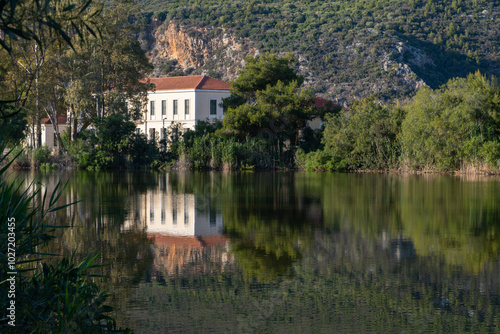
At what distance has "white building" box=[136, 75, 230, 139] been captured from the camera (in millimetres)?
69500

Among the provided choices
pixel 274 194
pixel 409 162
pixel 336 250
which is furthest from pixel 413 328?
pixel 409 162

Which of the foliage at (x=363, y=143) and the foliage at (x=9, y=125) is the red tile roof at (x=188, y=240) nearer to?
the foliage at (x=9, y=125)

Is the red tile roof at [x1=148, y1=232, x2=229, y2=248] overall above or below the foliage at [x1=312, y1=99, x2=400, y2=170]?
below

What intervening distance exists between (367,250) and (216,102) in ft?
197

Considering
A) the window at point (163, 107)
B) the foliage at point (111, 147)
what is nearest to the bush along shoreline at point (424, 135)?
the foliage at point (111, 147)

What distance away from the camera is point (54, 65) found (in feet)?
160

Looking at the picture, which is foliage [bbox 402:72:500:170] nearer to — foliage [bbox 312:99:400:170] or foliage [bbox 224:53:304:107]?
foliage [bbox 312:99:400:170]

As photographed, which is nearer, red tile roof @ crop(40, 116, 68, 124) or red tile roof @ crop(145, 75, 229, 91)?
red tile roof @ crop(145, 75, 229, 91)

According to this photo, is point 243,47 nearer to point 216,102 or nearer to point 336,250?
point 216,102

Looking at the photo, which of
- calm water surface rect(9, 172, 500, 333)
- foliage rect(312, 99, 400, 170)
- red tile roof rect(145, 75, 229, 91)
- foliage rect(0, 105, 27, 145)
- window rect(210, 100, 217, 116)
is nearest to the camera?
foliage rect(0, 105, 27, 145)

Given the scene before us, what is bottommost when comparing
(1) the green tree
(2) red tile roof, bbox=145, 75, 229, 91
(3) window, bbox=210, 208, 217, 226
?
(3) window, bbox=210, 208, 217, 226

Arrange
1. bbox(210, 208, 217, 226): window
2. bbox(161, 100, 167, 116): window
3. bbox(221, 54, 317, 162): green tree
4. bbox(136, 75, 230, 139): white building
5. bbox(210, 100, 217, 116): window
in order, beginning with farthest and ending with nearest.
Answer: bbox(161, 100, 167, 116): window < bbox(210, 100, 217, 116): window < bbox(136, 75, 230, 139): white building < bbox(221, 54, 317, 162): green tree < bbox(210, 208, 217, 226): window

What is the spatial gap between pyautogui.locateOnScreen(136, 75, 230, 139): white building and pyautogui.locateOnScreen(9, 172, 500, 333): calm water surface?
49.9m

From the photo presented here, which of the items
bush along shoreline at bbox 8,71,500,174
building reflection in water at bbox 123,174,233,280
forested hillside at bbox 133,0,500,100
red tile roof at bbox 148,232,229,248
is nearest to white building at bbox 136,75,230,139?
bush along shoreline at bbox 8,71,500,174
